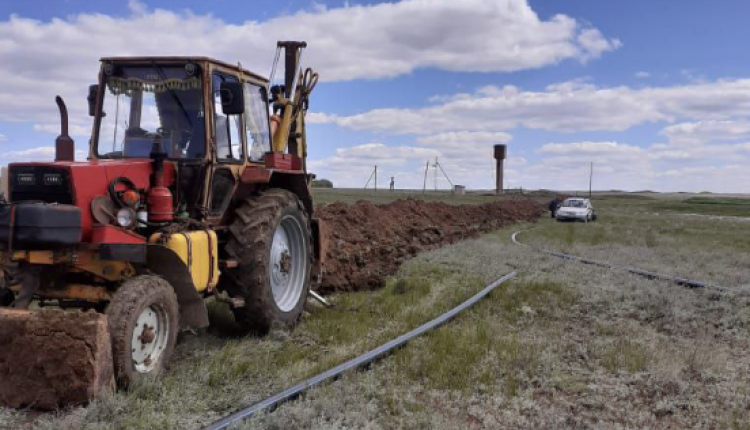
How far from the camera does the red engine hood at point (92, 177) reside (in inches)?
198

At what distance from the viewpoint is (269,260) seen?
21.3 ft

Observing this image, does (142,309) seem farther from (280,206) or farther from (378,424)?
(280,206)

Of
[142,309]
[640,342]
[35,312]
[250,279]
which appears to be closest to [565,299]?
[640,342]

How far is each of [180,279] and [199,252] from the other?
1.20 ft

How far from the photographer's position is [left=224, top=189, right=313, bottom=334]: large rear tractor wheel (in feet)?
20.6

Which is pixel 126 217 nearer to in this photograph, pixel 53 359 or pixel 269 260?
pixel 53 359

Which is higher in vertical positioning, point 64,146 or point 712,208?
point 64,146

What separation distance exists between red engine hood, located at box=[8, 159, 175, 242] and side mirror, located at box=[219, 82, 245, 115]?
0.94 meters

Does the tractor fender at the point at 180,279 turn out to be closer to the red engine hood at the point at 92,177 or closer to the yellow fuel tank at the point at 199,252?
the yellow fuel tank at the point at 199,252

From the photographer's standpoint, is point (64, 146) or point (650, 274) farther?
point (650, 274)

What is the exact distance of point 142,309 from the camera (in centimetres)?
469

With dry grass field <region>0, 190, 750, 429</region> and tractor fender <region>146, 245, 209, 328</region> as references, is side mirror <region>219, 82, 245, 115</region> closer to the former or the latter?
tractor fender <region>146, 245, 209, 328</region>

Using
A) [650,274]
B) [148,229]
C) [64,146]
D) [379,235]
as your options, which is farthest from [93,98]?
[379,235]

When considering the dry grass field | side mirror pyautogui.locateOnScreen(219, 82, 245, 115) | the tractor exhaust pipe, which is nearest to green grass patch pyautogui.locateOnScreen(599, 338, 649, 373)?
the dry grass field
